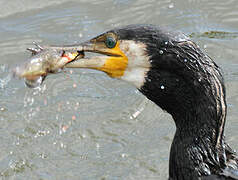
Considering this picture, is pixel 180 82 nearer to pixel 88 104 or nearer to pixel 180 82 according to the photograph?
pixel 180 82

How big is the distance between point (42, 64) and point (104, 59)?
56 centimetres

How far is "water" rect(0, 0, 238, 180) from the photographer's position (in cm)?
728

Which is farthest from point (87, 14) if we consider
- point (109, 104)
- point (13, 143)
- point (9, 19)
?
point (13, 143)

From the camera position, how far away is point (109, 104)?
827 centimetres

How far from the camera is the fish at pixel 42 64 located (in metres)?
5.32

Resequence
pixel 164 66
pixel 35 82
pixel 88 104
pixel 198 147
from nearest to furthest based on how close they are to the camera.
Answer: pixel 164 66
pixel 198 147
pixel 35 82
pixel 88 104

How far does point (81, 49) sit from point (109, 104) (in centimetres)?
303

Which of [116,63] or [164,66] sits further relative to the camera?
[116,63]

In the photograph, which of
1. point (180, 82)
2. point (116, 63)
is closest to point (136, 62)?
point (116, 63)

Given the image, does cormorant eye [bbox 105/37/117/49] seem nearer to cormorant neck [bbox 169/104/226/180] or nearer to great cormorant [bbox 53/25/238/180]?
great cormorant [bbox 53/25/238/180]

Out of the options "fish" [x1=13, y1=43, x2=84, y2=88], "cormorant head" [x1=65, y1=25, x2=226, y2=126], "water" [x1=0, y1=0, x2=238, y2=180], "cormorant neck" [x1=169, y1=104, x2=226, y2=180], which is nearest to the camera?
"cormorant head" [x1=65, y1=25, x2=226, y2=126]

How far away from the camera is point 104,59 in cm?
527

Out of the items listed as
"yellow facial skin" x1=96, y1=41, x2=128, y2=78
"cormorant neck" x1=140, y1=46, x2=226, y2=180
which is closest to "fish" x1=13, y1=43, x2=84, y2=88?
"yellow facial skin" x1=96, y1=41, x2=128, y2=78

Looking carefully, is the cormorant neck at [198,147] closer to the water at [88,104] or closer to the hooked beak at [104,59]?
the hooked beak at [104,59]
